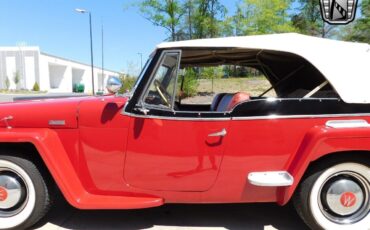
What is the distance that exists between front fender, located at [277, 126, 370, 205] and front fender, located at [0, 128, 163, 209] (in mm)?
1240

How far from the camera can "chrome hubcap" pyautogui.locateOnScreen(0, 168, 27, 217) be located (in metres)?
3.30

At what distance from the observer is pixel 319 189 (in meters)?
3.23

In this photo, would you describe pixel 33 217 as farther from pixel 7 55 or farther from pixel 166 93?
pixel 7 55

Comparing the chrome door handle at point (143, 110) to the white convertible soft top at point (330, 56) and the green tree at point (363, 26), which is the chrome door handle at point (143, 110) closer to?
the white convertible soft top at point (330, 56)

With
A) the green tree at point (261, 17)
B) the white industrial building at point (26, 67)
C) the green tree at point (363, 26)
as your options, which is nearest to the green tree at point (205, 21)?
the green tree at point (261, 17)

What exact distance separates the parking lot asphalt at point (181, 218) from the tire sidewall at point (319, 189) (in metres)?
0.27

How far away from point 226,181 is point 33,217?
179 centimetres

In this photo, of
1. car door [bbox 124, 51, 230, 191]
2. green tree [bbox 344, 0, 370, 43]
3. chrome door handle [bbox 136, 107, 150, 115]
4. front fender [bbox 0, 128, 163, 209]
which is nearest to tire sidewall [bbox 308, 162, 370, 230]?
car door [bbox 124, 51, 230, 191]

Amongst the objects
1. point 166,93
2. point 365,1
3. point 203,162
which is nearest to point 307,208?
point 203,162

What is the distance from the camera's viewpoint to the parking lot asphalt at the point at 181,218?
3.44 m

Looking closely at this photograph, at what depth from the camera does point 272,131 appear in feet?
10.2

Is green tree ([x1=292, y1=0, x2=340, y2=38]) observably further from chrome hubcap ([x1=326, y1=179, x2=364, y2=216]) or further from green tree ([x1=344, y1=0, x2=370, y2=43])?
chrome hubcap ([x1=326, y1=179, x2=364, y2=216])

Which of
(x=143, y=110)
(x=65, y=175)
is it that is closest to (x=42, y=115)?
(x=65, y=175)

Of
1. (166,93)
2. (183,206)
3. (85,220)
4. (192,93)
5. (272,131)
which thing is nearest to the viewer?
(272,131)
